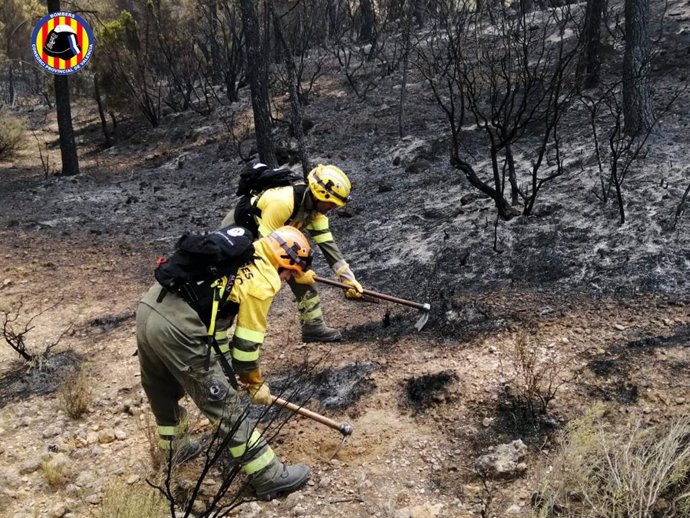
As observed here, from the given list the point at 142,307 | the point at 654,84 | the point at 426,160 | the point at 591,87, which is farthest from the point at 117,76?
the point at 142,307

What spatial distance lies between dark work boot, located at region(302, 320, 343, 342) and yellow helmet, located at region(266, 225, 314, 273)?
65.8 inches

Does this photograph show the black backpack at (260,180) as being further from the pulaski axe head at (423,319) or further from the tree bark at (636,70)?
the tree bark at (636,70)

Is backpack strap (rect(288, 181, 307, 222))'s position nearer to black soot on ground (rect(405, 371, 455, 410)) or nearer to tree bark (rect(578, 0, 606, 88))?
black soot on ground (rect(405, 371, 455, 410))

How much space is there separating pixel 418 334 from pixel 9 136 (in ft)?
43.9

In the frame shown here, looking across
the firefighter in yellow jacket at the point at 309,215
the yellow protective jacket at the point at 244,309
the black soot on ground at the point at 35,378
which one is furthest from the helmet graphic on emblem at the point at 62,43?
the yellow protective jacket at the point at 244,309

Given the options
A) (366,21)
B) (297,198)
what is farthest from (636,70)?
(366,21)

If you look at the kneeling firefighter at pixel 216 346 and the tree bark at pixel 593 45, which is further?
the tree bark at pixel 593 45

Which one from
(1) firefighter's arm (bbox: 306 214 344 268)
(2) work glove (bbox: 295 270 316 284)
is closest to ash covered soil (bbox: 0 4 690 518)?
(2) work glove (bbox: 295 270 316 284)

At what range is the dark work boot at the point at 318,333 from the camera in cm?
482

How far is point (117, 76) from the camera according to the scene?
45.7ft

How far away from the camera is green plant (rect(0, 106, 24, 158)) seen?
543 inches

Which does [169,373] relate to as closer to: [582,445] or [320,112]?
[582,445]

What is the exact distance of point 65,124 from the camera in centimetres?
1161

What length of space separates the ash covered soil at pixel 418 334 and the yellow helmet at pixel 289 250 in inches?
46.0
